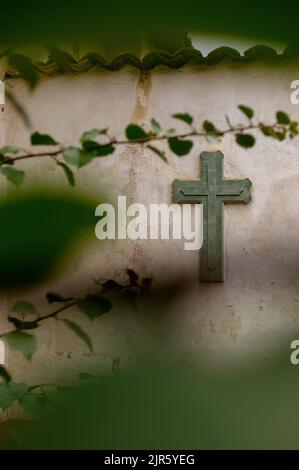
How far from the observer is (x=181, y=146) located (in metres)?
0.47

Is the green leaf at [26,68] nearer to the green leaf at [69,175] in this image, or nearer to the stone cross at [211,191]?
the green leaf at [69,175]

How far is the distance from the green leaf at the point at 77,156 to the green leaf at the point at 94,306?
99 mm

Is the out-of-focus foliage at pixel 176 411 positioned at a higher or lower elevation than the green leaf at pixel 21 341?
lower

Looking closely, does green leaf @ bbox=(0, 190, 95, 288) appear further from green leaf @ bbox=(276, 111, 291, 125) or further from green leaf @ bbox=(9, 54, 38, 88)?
green leaf @ bbox=(276, 111, 291, 125)

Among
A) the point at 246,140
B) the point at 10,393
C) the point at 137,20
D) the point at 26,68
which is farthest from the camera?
the point at 10,393

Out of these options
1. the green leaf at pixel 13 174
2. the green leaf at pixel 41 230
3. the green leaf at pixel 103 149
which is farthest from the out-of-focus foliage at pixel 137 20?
the green leaf at pixel 103 149

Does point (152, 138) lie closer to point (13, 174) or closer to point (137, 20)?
point (13, 174)

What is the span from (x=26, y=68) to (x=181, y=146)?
148mm

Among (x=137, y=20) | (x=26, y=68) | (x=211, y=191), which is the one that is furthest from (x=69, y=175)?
(x=211, y=191)

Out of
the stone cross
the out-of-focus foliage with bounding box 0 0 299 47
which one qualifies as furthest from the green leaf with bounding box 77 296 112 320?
the stone cross

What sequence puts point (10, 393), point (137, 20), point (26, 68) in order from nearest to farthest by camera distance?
point (137, 20), point (26, 68), point (10, 393)

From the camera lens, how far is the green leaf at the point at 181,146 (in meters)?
0.47

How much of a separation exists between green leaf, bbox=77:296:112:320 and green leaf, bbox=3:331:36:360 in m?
0.03

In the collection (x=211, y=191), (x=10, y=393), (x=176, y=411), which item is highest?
(x=211, y=191)
